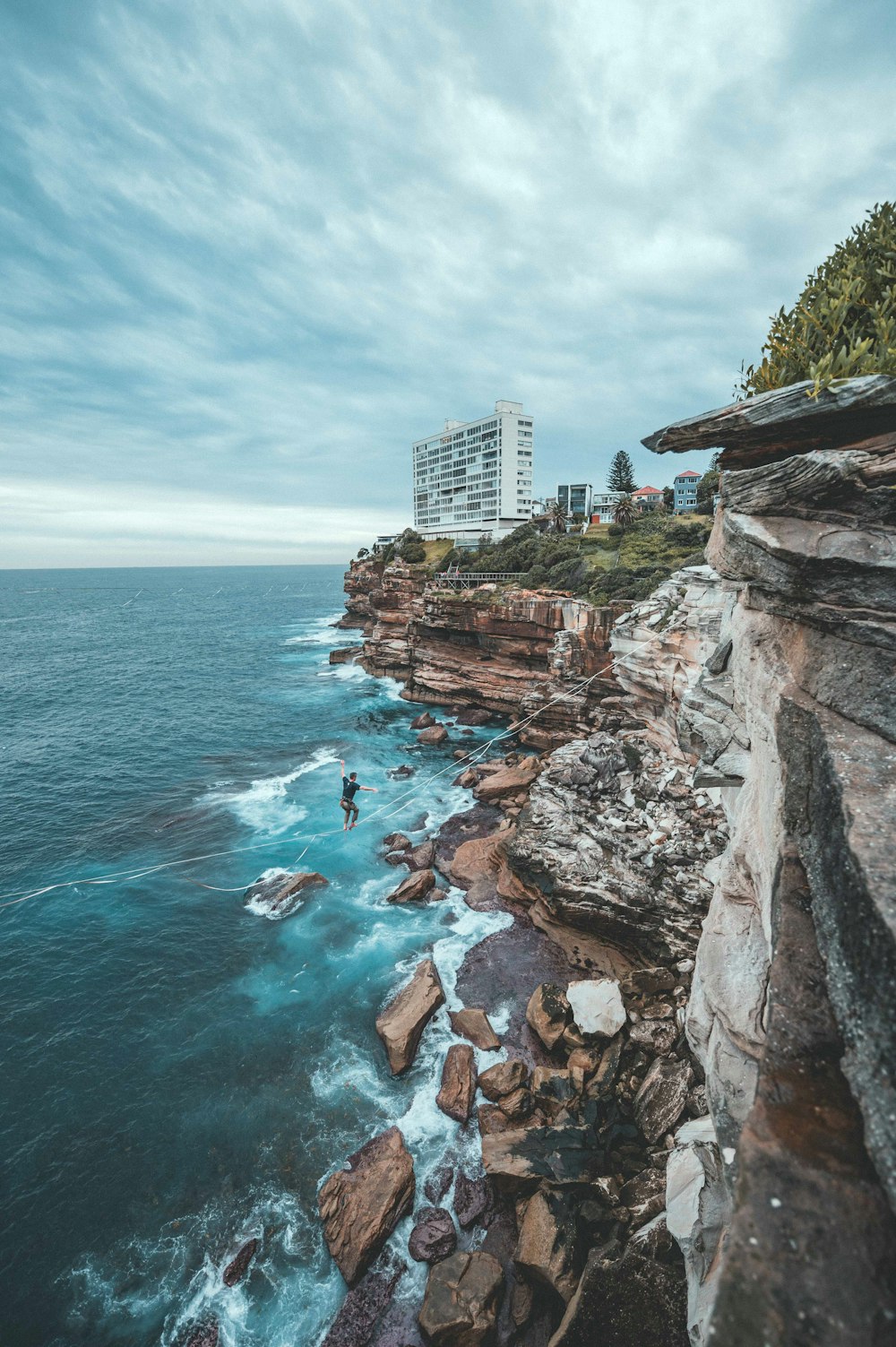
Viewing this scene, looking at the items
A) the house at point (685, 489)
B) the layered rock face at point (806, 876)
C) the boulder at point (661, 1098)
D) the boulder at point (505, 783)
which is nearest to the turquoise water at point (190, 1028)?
the boulder at point (505, 783)

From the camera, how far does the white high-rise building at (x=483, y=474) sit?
319ft

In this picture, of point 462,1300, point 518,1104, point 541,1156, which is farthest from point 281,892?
point 462,1300

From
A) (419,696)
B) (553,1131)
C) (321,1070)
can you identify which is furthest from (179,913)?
(419,696)

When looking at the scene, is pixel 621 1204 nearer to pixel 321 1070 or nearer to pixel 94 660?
pixel 321 1070

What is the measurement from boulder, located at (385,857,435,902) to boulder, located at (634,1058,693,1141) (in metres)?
10.6

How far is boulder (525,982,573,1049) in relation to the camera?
14.6 metres

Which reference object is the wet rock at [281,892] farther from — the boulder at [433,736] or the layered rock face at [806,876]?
the layered rock face at [806,876]

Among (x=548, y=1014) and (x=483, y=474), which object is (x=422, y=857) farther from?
(x=483, y=474)

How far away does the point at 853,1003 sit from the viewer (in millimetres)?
3918

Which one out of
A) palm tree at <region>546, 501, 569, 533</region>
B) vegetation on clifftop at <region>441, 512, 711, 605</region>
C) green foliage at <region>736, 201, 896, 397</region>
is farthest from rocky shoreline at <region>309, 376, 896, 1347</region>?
palm tree at <region>546, 501, 569, 533</region>

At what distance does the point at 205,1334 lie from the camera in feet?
32.1

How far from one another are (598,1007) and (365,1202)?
7.24 meters

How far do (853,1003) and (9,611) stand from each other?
179646 millimetres

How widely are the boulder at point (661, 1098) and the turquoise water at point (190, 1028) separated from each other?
15.4 ft
